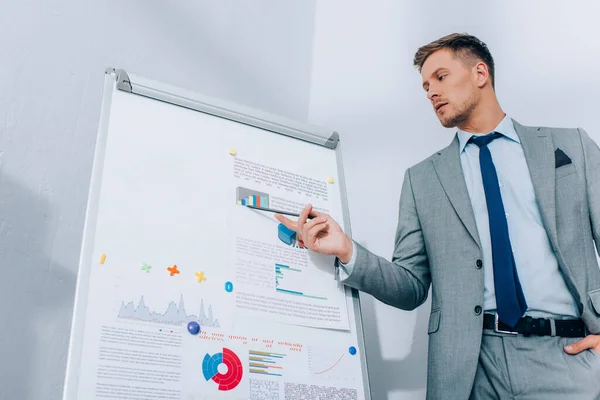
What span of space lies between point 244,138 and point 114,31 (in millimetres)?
602

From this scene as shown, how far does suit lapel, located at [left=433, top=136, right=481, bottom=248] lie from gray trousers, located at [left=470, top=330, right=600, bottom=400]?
26cm

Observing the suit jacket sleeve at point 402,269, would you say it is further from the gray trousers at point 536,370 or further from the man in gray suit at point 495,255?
the gray trousers at point 536,370

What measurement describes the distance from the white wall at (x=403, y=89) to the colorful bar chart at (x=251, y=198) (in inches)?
33.6

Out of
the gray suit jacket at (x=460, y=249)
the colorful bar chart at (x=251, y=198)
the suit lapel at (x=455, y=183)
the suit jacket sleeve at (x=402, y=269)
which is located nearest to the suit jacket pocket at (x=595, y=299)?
the gray suit jacket at (x=460, y=249)

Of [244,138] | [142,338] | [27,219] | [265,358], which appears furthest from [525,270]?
[27,219]

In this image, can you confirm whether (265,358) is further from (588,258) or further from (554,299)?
(588,258)

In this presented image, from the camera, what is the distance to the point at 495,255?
1498 millimetres

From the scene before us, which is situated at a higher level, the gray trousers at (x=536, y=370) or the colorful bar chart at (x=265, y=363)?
the colorful bar chart at (x=265, y=363)

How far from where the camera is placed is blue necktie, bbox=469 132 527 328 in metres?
1.42

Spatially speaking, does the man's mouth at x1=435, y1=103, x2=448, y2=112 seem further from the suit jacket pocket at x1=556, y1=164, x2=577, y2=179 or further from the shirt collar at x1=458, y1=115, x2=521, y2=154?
the suit jacket pocket at x1=556, y1=164, x2=577, y2=179

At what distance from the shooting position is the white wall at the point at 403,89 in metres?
2.16

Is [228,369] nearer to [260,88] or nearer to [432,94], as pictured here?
[432,94]

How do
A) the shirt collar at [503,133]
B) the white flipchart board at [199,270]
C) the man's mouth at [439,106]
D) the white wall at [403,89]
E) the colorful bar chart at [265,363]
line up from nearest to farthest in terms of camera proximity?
the white flipchart board at [199,270] → the colorful bar chart at [265,363] → the shirt collar at [503,133] → the man's mouth at [439,106] → the white wall at [403,89]

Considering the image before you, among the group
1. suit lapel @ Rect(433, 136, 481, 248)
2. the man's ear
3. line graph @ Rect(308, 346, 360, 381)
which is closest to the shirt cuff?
line graph @ Rect(308, 346, 360, 381)
